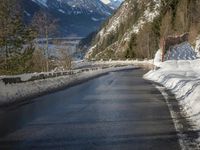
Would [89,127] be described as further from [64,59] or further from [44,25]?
[64,59]

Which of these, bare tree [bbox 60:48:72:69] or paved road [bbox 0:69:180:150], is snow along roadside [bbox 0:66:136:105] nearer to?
paved road [bbox 0:69:180:150]

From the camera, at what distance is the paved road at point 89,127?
34.2 ft

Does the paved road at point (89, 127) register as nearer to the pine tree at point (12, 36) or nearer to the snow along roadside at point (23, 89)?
the snow along roadside at point (23, 89)

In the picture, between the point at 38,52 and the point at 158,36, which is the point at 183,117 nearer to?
the point at 38,52

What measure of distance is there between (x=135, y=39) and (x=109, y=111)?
151195 millimetres

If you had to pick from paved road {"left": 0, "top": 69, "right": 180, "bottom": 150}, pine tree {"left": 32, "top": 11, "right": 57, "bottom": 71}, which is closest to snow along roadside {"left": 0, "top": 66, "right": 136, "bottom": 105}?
paved road {"left": 0, "top": 69, "right": 180, "bottom": 150}

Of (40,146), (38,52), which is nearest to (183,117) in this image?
(40,146)

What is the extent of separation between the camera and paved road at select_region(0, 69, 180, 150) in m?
10.4

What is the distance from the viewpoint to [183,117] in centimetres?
1441

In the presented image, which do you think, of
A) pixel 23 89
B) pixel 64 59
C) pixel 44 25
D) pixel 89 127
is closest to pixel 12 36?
pixel 44 25

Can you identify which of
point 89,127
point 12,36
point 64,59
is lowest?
point 64,59

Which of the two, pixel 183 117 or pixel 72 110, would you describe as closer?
pixel 183 117

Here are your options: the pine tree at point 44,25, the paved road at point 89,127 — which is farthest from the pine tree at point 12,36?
the paved road at point 89,127

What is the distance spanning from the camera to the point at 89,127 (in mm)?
12875
